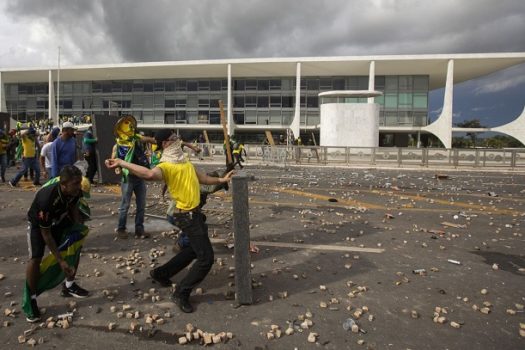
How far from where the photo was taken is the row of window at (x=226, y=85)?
48.6 metres

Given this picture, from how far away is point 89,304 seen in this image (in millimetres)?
3836

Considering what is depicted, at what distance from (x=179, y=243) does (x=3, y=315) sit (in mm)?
2259

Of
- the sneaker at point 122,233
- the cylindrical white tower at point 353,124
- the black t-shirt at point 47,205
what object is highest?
the cylindrical white tower at point 353,124

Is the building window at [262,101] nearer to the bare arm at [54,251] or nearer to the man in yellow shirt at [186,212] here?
the man in yellow shirt at [186,212]

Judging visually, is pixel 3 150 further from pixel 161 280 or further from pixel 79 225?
pixel 161 280

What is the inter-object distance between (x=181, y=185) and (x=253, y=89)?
163ft

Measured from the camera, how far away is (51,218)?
338cm

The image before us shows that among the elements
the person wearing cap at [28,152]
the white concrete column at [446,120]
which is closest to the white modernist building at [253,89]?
the white concrete column at [446,120]

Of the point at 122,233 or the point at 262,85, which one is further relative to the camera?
the point at 262,85

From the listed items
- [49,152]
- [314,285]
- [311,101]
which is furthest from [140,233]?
[311,101]

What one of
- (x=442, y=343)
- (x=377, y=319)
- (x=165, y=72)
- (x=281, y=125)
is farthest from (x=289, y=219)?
(x=165, y=72)

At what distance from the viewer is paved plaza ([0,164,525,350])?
10.8 ft

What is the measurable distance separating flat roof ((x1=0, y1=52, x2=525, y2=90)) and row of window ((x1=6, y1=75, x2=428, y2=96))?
94cm

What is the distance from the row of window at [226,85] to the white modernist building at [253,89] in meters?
0.13
